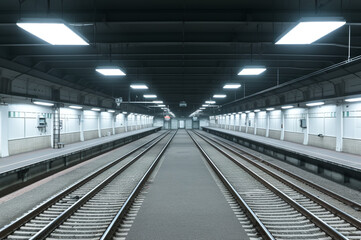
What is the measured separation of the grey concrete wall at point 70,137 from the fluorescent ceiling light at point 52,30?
608 inches

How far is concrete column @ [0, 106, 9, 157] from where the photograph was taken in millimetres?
11868

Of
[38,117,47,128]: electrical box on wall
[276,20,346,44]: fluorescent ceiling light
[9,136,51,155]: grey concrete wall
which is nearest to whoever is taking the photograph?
[276,20,346,44]: fluorescent ceiling light

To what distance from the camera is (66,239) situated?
449 cm

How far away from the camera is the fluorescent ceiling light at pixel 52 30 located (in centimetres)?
421

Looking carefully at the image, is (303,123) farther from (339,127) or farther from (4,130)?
(4,130)

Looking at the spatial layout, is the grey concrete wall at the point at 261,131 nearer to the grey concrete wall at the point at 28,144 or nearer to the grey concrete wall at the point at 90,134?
the grey concrete wall at the point at 90,134

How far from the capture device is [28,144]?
47.2 feet

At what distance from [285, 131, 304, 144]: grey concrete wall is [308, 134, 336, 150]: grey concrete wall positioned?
50.4 inches

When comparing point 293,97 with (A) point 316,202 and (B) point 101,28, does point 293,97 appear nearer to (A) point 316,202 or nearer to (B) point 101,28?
(A) point 316,202

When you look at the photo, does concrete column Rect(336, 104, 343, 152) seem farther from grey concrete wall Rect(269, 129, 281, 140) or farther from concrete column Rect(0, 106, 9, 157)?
concrete column Rect(0, 106, 9, 157)

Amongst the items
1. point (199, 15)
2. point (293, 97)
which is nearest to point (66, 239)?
point (199, 15)

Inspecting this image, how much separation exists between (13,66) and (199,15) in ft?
27.4

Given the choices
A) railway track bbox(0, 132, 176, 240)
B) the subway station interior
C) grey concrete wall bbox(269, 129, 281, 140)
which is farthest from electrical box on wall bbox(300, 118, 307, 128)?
railway track bbox(0, 132, 176, 240)

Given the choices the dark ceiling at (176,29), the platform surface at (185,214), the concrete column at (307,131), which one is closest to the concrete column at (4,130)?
the dark ceiling at (176,29)
